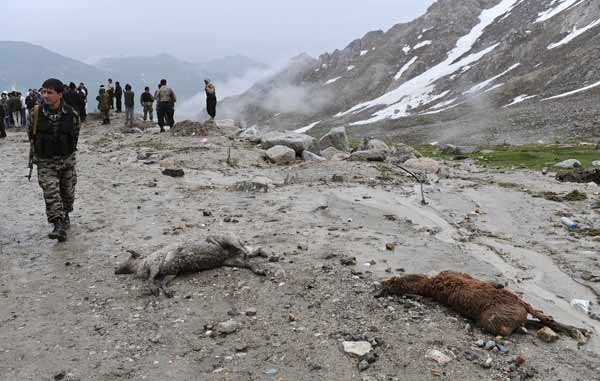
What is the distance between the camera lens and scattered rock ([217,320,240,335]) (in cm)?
627

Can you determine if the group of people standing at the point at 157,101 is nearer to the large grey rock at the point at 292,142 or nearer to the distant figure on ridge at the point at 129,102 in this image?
the distant figure on ridge at the point at 129,102

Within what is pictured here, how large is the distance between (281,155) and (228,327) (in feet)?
53.2

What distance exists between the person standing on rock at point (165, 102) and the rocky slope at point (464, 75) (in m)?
32.3

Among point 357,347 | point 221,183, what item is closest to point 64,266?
point 357,347

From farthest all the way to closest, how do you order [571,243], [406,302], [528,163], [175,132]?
[175,132]
[528,163]
[571,243]
[406,302]

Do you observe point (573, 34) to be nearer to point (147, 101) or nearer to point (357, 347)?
point (147, 101)

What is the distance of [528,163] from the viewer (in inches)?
969

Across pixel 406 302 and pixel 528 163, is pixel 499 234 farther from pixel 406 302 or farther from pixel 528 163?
pixel 528 163

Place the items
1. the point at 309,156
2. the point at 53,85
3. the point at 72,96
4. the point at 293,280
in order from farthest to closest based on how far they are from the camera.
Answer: the point at 72,96, the point at 309,156, the point at 53,85, the point at 293,280

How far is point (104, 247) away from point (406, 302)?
18.2 feet

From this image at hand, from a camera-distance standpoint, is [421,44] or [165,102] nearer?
[165,102]

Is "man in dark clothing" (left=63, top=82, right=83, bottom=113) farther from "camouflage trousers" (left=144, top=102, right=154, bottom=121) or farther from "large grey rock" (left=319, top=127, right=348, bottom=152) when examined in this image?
"large grey rock" (left=319, top=127, right=348, bottom=152)

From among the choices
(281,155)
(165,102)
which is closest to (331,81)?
(165,102)

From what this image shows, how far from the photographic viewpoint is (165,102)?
87.9 feet
